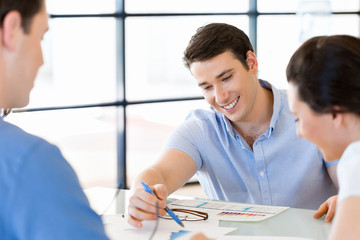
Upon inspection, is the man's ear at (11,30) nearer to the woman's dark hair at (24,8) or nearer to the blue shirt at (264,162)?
the woman's dark hair at (24,8)

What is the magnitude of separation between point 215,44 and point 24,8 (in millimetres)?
1186

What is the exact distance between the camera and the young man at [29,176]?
33.7 inches

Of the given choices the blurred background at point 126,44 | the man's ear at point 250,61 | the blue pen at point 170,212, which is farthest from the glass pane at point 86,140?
the blue pen at point 170,212

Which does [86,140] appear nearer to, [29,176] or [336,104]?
[336,104]

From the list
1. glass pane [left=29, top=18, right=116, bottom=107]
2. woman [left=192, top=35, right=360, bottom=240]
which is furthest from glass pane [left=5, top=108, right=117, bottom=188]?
woman [left=192, top=35, right=360, bottom=240]

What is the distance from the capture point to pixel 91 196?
1983 millimetres

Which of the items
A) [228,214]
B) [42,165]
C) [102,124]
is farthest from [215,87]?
[102,124]

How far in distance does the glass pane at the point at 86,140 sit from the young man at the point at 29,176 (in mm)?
3013

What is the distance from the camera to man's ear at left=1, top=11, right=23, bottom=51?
0.91 meters

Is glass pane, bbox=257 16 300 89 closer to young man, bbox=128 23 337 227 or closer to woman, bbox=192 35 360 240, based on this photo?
young man, bbox=128 23 337 227

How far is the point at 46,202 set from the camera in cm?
86

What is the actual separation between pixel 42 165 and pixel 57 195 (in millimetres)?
51

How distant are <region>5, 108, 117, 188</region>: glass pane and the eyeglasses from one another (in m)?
2.30

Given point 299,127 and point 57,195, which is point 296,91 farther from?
point 57,195
